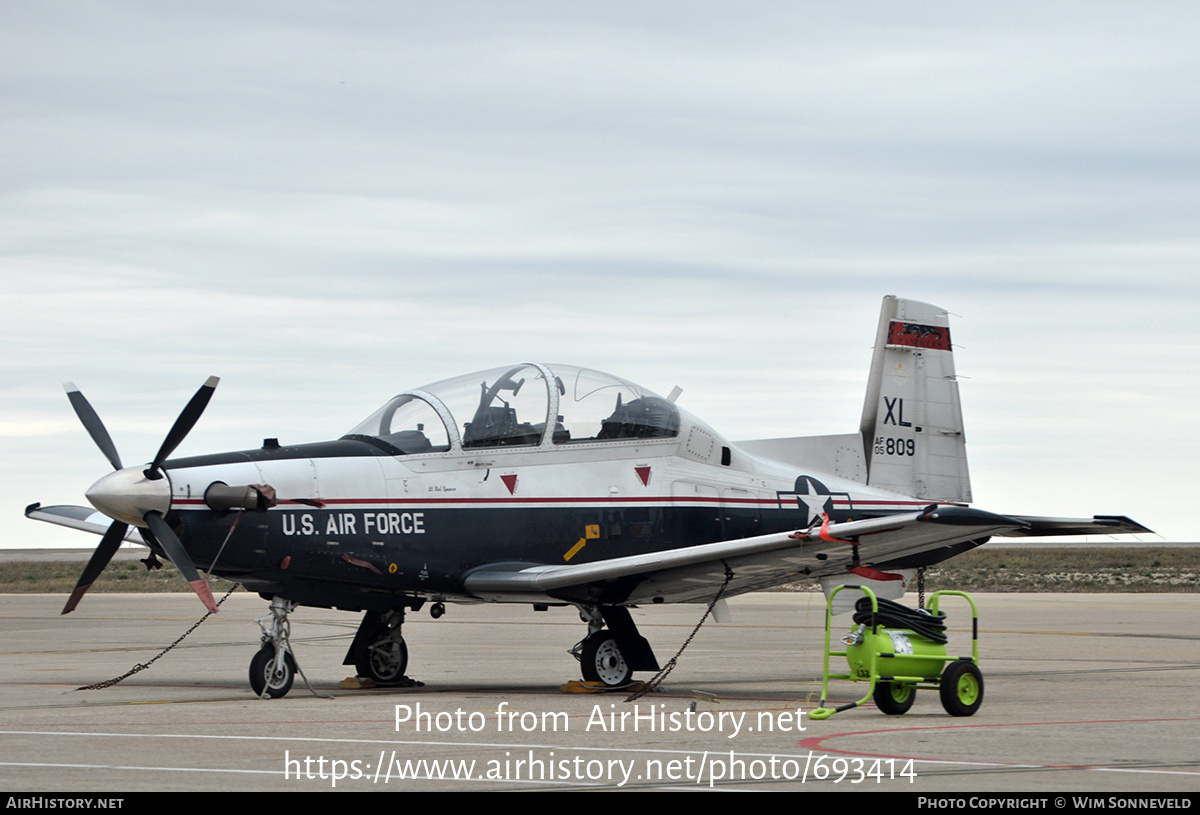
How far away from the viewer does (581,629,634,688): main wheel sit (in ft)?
45.3

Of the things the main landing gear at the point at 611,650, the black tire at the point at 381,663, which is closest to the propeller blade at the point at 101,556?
the black tire at the point at 381,663

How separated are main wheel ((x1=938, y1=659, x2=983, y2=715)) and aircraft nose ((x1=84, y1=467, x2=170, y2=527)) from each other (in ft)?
22.5

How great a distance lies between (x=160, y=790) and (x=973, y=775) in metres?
4.44

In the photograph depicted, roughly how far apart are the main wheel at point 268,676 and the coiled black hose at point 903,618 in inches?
208

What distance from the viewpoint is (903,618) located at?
11602 mm

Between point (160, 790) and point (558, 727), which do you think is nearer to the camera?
point (160, 790)

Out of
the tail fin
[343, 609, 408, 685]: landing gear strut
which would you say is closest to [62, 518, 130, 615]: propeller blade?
[343, 609, 408, 685]: landing gear strut

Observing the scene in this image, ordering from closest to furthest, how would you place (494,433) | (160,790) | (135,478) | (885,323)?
(160,790) → (135,478) → (494,433) → (885,323)

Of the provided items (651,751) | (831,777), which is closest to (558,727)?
(651,751)

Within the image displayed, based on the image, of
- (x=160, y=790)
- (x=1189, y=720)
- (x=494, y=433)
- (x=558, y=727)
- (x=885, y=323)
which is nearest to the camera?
(x=160, y=790)

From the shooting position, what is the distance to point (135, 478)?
12.3 m

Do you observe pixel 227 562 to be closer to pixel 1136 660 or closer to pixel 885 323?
pixel 885 323

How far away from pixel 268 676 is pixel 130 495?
2116 millimetres

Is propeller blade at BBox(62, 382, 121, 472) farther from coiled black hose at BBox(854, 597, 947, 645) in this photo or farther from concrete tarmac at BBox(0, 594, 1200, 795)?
coiled black hose at BBox(854, 597, 947, 645)
